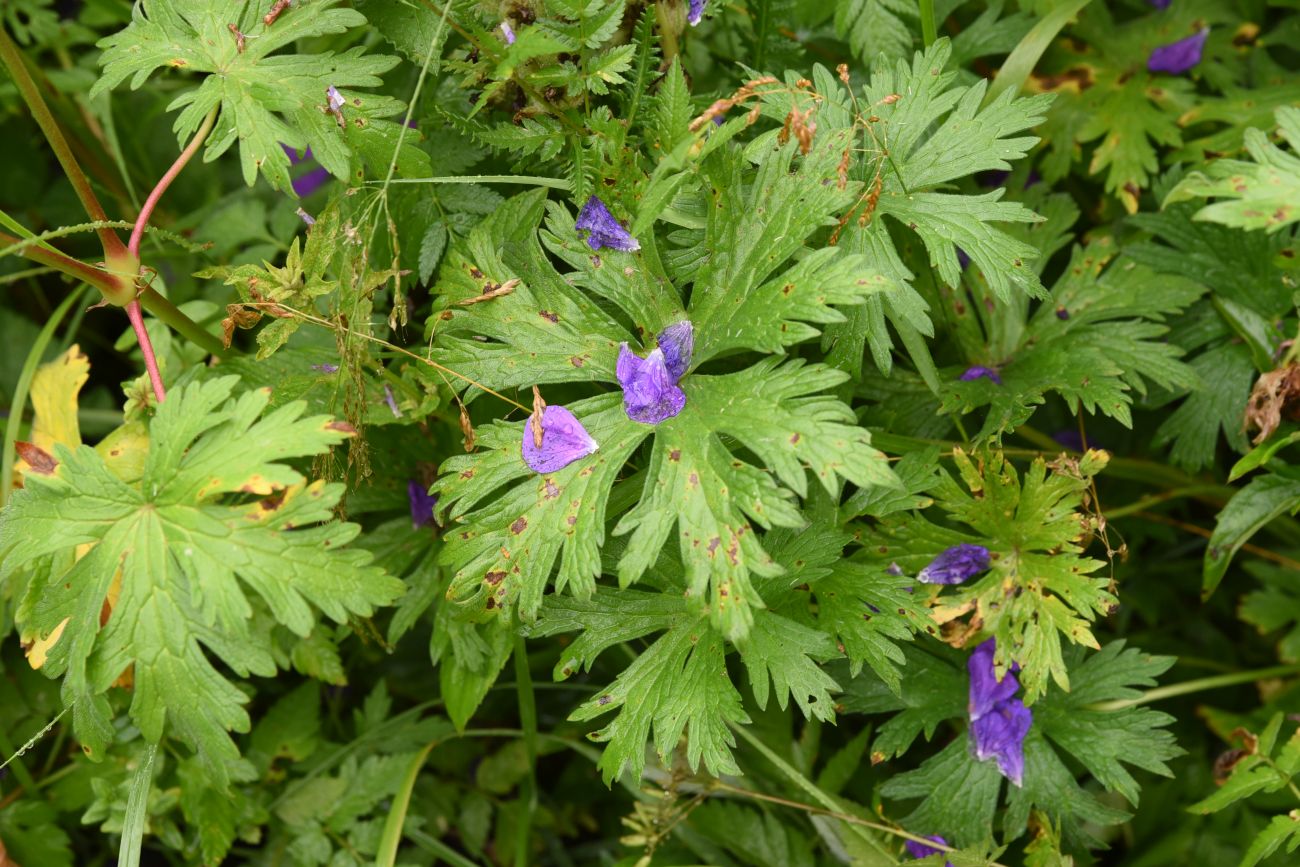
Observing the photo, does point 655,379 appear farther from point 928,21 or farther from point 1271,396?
point 1271,396

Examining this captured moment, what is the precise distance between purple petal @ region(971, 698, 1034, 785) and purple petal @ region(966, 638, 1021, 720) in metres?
0.01

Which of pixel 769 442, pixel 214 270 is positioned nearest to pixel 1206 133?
pixel 769 442

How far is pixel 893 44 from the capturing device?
193cm

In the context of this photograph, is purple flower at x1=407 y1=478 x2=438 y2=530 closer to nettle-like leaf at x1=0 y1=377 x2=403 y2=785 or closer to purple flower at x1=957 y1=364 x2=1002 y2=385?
nettle-like leaf at x1=0 y1=377 x2=403 y2=785

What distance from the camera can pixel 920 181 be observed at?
1575mm

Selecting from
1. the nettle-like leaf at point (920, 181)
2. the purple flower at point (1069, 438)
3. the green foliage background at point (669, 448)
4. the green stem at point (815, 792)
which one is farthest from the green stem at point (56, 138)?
the purple flower at point (1069, 438)

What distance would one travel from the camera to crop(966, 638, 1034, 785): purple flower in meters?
1.76

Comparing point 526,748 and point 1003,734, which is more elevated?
point 1003,734

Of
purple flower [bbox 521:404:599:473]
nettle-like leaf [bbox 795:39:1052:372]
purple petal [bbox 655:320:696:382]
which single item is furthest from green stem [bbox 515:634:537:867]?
nettle-like leaf [bbox 795:39:1052:372]

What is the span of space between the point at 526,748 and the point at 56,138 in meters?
1.32

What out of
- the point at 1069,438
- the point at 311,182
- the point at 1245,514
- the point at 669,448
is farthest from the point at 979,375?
the point at 311,182

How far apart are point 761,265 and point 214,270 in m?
0.79

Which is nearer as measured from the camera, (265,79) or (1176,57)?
(265,79)

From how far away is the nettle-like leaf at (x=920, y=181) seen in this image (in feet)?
4.94
